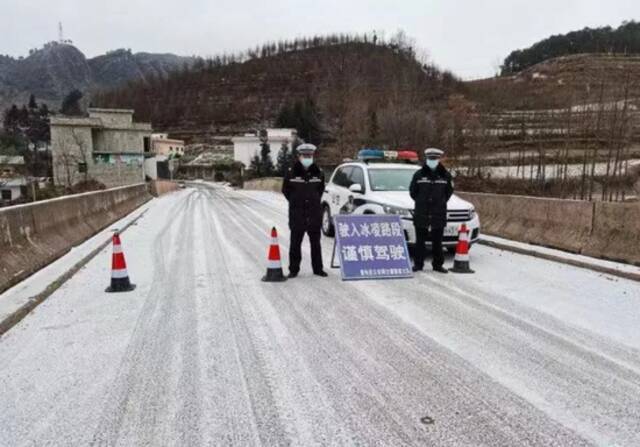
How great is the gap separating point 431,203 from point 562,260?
278 centimetres

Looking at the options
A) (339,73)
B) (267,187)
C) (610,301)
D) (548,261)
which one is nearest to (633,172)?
(548,261)

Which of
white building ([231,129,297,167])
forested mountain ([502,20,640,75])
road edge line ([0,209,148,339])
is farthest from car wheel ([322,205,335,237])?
forested mountain ([502,20,640,75])

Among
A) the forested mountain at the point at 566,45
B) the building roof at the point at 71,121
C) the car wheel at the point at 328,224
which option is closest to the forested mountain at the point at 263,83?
the forested mountain at the point at 566,45

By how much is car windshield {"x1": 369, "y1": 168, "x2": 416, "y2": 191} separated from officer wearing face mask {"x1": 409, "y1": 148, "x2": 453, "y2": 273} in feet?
7.39

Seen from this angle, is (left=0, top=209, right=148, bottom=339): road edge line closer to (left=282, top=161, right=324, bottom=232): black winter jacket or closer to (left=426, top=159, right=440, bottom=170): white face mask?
(left=282, top=161, right=324, bottom=232): black winter jacket

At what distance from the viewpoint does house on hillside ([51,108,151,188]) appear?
227 ft

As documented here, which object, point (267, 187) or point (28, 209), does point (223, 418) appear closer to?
point (28, 209)

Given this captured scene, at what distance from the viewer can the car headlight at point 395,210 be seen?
9.09 meters

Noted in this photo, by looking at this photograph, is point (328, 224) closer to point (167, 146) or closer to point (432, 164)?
point (432, 164)

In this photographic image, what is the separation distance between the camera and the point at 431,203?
26.8 ft

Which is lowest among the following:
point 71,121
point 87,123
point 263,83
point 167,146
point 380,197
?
point 380,197

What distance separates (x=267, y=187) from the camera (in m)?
55.0

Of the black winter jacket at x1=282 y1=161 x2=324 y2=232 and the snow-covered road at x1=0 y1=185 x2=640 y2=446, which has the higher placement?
the black winter jacket at x1=282 y1=161 x2=324 y2=232

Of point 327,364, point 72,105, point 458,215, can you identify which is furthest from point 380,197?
point 72,105
